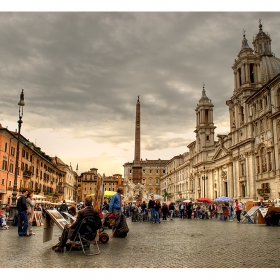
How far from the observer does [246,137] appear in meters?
45.0

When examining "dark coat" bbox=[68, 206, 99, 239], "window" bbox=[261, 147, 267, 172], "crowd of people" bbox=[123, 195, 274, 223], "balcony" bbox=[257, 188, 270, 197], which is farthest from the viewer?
"window" bbox=[261, 147, 267, 172]

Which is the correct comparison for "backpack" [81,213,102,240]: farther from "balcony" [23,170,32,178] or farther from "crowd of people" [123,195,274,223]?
"balcony" [23,170,32,178]

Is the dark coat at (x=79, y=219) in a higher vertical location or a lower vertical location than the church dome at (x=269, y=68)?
lower

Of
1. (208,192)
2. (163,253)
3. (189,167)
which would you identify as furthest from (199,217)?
(189,167)

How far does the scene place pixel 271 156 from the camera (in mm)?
37625

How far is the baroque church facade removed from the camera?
124 ft

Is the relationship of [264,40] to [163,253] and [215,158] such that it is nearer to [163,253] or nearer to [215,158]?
[215,158]

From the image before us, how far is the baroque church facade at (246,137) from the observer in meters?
37.8

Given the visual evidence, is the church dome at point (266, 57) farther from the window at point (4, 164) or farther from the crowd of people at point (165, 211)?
the window at point (4, 164)

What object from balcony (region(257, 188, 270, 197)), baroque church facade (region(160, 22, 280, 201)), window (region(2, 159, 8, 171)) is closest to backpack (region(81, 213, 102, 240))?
baroque church facade (region(160, 22, 280, 201))

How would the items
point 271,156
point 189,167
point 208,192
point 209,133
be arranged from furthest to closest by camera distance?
point 189,167 < point 209,133 < point 208,192 < point 271,156

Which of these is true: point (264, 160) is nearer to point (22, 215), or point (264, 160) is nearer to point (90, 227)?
point (22, 215)

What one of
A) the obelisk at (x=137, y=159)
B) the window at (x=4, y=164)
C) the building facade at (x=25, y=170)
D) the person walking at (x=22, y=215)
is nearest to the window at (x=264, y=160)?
the obelisk at (x=137, y=159)

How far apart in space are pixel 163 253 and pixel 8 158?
35.1m
